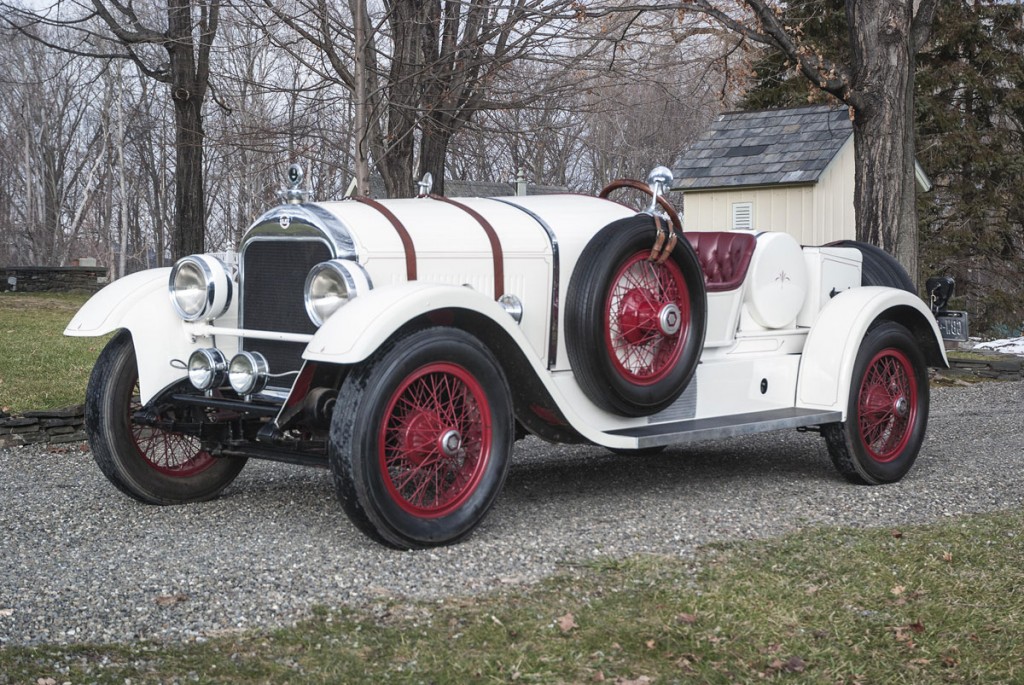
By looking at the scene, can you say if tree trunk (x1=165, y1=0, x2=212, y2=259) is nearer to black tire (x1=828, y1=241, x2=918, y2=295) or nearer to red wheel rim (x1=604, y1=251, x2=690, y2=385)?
black tire (x1=828, y1=241, x2=918, y2=295)

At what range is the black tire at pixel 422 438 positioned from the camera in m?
4.52

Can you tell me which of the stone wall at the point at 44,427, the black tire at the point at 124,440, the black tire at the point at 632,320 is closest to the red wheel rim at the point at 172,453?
the black tire at the point at 124,440

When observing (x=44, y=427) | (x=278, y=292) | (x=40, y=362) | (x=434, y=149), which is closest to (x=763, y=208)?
(x=434, y=149)

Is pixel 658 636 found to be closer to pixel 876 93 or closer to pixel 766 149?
pixel 876 93

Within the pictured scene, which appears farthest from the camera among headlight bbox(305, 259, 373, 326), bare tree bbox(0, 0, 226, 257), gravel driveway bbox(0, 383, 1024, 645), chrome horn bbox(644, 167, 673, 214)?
bare tree bbox(0, 0, 226, 257)

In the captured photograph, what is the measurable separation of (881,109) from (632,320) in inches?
258

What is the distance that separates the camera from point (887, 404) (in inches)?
260

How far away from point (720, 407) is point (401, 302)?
225cm

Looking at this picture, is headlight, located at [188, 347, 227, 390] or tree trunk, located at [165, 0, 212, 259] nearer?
headlight, located at [188, 347, 227, 390]

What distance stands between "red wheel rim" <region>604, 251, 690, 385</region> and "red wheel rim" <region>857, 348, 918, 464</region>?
1359mm

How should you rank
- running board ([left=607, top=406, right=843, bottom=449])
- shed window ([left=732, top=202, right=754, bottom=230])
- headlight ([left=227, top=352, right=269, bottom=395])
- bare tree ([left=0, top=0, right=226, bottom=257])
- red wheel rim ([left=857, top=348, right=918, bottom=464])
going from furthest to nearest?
shed window ([left=732, top=202, right=754, bottom=230]) → bare tree ([left=0, top=0, right=226, bottom=257]) → red wheel rim ([left=857, top=348, right=918, bottom=464]) → running board ([left=607, top=406, right=843, bottom=449]) → headlight ([left=227, top=352, right=269, bottom=395])

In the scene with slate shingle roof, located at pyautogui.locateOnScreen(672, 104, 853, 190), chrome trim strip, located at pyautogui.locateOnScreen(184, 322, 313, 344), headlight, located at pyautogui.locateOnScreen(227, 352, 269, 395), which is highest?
slate shingle roof, located at pyautogui.locateOnScreen(672, 104, 853, 190)

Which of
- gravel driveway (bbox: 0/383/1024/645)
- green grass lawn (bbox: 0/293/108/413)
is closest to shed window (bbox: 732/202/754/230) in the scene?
green grass lawn (bbox: 0/293/108/413)

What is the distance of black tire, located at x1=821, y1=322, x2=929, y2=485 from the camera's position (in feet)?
20.8
